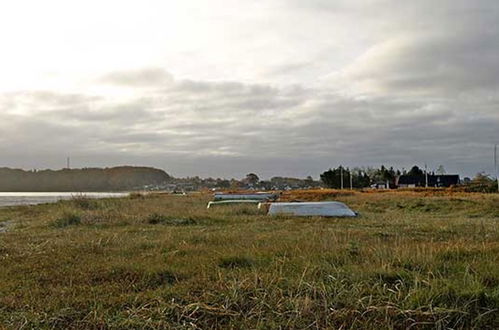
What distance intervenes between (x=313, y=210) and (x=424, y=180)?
69.4 meters

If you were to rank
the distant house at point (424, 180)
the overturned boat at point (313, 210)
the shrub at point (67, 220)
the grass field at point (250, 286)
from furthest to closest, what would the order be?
the distant house at point (424, 180), the overturned boat at point (313, 210), the shrub at point (67, 220), the grass field at point (250, 286)

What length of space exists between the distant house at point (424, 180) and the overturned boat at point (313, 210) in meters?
65.6

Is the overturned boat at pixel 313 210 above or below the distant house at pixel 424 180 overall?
below

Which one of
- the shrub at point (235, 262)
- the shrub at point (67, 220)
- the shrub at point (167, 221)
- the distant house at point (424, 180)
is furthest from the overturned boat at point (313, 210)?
the distant house at point (424, 180)

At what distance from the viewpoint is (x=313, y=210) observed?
20.1 m

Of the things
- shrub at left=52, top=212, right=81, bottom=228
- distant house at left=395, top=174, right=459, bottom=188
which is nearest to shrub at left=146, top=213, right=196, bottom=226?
shrub at left=52, top=212, right=81, bottom=228

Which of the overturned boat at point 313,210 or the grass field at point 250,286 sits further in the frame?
the overturned boat at point 313,210

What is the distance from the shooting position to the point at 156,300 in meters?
4.90

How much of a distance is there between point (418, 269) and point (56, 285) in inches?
171

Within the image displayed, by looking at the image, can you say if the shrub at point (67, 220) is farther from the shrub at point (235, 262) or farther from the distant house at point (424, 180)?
the distant house at point (424, 180)

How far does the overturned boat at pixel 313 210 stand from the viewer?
1938 centimetres

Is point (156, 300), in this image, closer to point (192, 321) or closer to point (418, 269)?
point (192, 321)

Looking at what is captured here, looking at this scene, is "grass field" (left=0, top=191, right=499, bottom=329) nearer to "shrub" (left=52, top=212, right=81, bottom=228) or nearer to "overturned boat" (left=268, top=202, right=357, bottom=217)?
"shrub" (left=52, top=212, right=81, bottom=228)

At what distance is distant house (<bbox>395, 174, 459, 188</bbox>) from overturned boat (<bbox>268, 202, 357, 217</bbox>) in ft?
215
